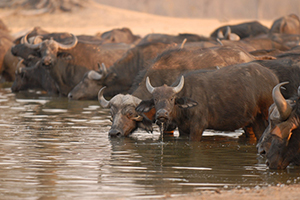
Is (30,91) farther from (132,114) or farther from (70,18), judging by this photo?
(70,18)

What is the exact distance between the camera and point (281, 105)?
648 centimetres

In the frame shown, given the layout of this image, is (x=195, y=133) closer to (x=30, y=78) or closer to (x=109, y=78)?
(x=109, y=78)


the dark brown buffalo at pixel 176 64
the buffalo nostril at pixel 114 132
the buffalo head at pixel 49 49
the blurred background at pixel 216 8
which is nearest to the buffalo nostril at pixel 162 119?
the buffalo nostril at pixel 114 132

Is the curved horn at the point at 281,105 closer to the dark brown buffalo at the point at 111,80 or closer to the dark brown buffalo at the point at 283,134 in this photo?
the dark brown buffalo at the point at 283,134

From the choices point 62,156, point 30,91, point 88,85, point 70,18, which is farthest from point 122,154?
point 70,18

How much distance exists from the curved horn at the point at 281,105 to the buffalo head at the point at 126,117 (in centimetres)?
351

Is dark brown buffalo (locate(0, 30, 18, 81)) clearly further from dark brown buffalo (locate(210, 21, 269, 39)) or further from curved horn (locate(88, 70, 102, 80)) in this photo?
dark brown buffalo (locate(210, 21, 269, 39))

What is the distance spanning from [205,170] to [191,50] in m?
5.16

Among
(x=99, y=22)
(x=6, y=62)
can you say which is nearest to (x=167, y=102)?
(x=6, y=62)

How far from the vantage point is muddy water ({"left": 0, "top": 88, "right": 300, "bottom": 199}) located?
19.3 feet

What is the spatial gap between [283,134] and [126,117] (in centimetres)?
358

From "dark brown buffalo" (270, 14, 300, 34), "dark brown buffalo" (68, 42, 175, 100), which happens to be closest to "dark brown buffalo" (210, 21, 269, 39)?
"dark brown buffalo" (270, 14, 300, 34)

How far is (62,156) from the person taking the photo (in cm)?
776

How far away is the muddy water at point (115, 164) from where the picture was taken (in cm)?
588
